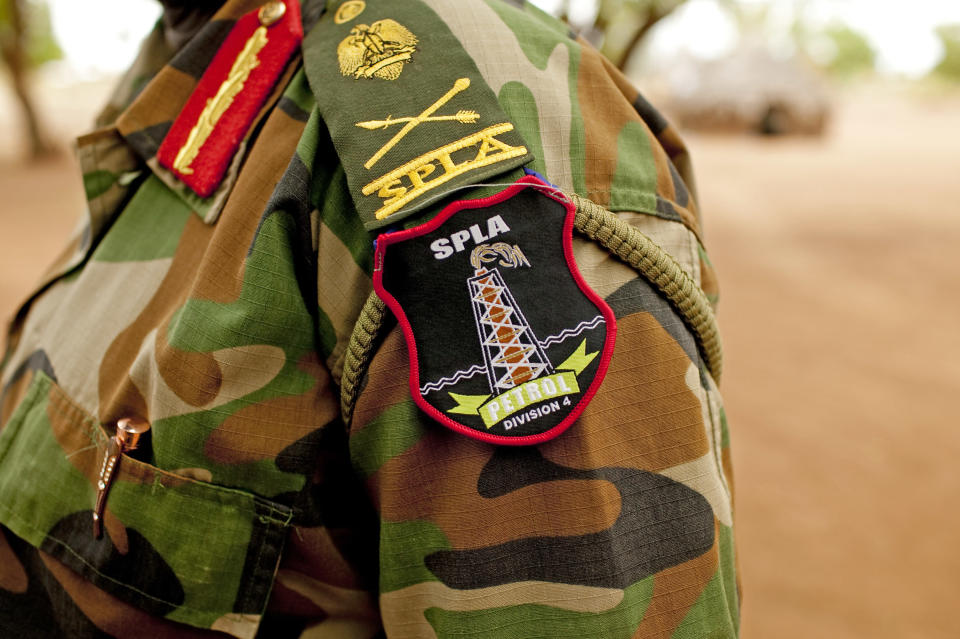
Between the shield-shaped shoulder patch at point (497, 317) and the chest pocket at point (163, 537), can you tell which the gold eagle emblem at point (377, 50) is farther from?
the chest pocket at point (163, 537)

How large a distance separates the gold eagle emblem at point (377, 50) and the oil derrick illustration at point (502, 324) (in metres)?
0.22

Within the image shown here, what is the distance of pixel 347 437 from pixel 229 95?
0.40 metres

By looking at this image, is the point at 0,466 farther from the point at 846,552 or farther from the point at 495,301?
the point at 846,552

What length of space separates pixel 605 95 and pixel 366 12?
262 mm

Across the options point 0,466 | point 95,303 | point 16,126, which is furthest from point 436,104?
point 16,126

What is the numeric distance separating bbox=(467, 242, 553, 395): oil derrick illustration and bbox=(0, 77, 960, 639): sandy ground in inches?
82.6

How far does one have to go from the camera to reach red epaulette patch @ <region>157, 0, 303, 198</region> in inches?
30.5

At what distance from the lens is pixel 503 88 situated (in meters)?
0.69

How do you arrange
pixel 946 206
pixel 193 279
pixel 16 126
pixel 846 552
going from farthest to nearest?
pixel 16 126 < pixel 946 206 < pixel 846 552 < pixel 193 279

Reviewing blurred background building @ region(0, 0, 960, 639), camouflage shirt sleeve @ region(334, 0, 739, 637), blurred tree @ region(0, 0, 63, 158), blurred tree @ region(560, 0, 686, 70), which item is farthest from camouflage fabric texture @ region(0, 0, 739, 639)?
blurred tree @ region(0, 0, 63, 158)

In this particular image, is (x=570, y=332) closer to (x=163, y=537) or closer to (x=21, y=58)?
(x=163, y=537)

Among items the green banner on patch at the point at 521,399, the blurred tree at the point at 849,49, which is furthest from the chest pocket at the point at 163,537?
the blurred tree at the point at 849,49

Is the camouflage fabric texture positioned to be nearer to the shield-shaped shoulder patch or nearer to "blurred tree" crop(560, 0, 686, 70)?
the shield-shaped shoulder patch

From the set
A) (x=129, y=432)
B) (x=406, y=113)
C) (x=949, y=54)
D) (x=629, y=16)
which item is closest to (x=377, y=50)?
(x=406, y=113)
